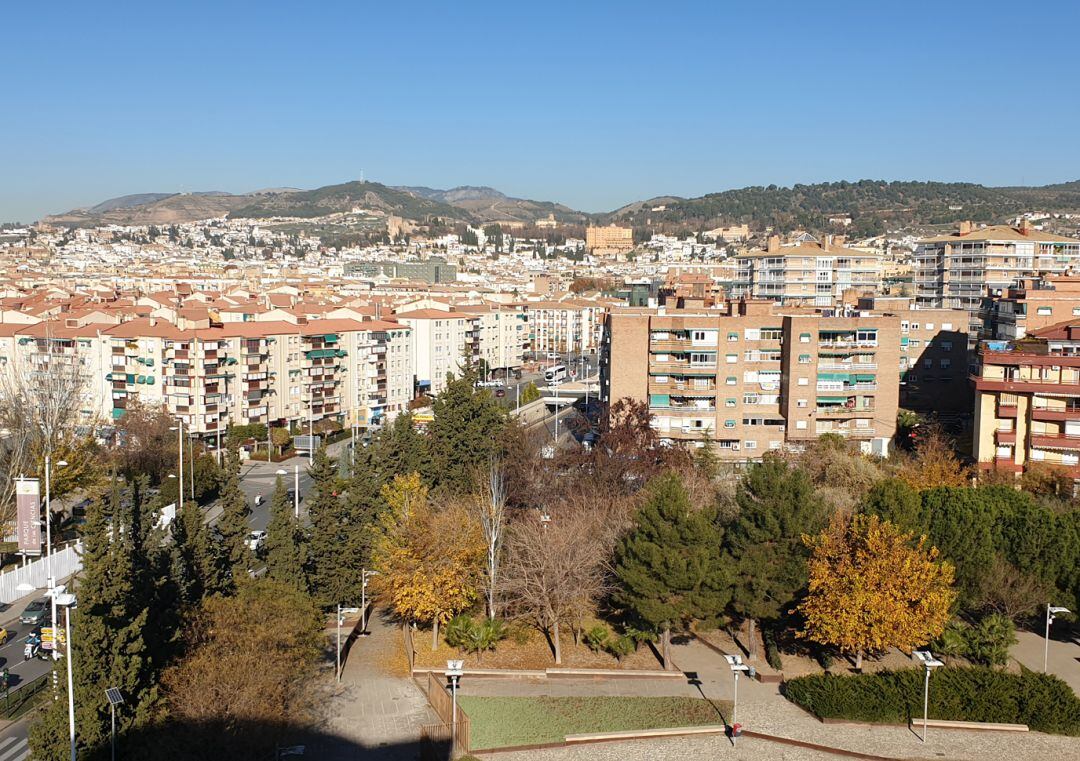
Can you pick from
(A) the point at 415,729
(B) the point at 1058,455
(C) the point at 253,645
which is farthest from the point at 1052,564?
(C) the point at 253,645

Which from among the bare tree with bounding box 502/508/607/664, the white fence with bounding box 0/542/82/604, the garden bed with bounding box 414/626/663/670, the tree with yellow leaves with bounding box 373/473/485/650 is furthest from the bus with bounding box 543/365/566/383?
the garden bed with bounding box 414/626/663/670

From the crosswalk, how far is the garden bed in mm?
7468

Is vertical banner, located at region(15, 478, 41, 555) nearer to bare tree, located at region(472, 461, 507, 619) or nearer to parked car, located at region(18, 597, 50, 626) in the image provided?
parked car, located at region(18, 597, 50, 626)

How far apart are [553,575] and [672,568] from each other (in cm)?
289

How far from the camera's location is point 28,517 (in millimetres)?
25547

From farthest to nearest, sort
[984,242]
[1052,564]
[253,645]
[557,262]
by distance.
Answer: [557,262] < [984,242] < [1052,564] < [253,645]

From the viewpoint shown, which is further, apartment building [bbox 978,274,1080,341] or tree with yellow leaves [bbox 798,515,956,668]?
apartment building [bbox 978,274,1080,341]

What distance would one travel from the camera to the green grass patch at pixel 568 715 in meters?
18.8

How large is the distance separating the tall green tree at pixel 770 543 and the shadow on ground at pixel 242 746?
7.29m

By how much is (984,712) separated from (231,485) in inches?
673

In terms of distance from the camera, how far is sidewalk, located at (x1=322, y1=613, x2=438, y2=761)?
18.4 m

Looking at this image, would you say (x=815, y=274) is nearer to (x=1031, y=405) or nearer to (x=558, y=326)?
(x=558, y=326)

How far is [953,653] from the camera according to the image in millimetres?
21734

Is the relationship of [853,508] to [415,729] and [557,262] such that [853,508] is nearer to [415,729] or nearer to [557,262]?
[415,729]
